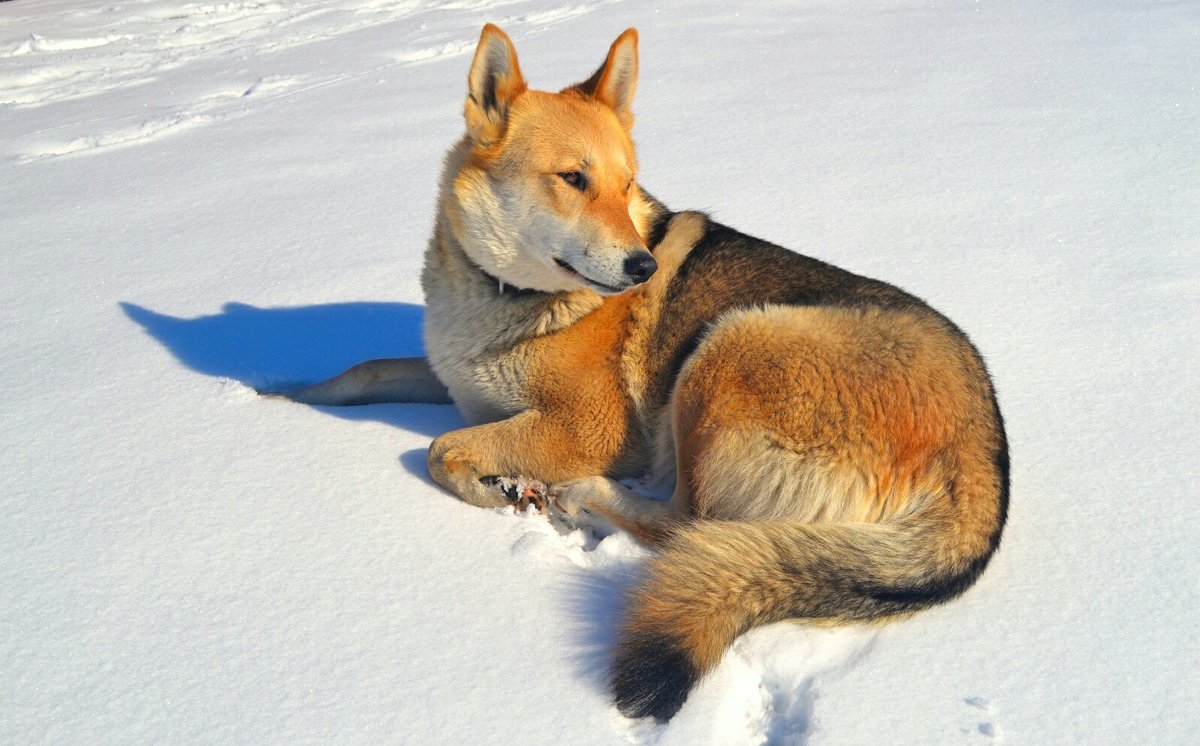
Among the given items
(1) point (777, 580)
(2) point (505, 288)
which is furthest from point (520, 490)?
(1) point (777, 580)

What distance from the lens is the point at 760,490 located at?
2756 mm

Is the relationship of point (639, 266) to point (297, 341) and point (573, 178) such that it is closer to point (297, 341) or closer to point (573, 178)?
point (573, 178)

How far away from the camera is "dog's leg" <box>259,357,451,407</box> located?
3.57 meters

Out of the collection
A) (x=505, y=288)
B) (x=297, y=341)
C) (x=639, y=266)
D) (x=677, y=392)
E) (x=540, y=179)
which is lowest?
(x=297, y=341)

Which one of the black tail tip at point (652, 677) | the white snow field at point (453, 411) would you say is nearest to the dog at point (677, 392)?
the black tail tip at point (652, 677)

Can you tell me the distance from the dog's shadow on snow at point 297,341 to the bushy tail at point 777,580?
1464 millimetres

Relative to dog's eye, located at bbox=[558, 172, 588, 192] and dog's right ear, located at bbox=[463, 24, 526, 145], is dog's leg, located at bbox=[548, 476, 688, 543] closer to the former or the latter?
dog's eye, located at bbox=[558, 172, 588, 192]

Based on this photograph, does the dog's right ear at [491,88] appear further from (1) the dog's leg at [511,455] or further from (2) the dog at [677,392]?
(1) the dog's leg at [511,455]

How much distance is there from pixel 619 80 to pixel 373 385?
5.03ft

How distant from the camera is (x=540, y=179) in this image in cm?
314

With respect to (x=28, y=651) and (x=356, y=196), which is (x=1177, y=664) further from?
(x=356, y=196)

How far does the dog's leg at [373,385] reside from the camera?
357 centimetres

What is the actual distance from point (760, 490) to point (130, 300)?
3243 millimetres

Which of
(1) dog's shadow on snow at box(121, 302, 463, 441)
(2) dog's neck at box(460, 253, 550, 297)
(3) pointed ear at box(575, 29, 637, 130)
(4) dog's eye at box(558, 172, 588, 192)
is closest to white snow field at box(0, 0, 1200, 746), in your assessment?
(1) dog's shadow on snow at box(121, 302, 463, 441)
